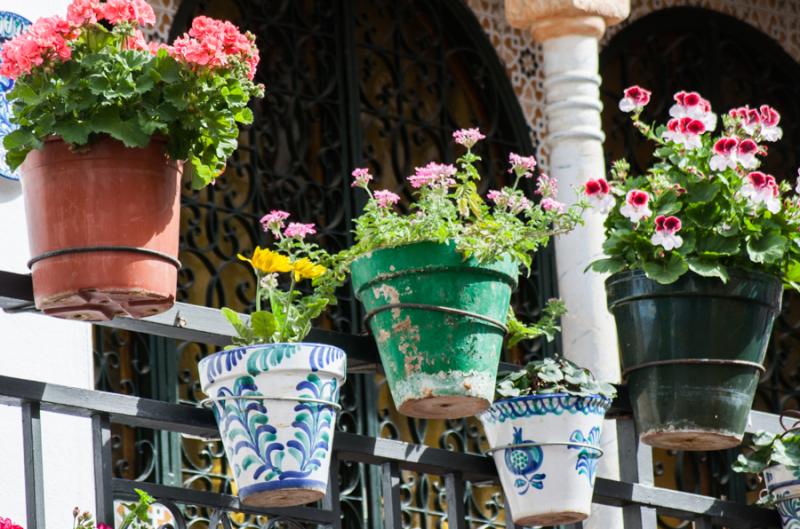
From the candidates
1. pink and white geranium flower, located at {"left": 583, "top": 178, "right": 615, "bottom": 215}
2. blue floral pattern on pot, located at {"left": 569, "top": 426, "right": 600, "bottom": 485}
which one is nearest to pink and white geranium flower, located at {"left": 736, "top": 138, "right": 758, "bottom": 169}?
pink and white geranium flower, located at {"left": 583, "top": 178, "right": 615, "bottom": 215}

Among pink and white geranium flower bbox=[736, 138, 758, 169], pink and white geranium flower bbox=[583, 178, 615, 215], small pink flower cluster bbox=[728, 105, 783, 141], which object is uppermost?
small pink flower cluster bbox=[728, 105, 783, 141]

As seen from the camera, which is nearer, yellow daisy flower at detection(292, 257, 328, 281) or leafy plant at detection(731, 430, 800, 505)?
yellow daisy flower at detection(292, 257, 328, 281)

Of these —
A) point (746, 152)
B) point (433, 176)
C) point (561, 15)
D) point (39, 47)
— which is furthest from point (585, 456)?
point (561, 15)

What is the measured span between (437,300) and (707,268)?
2.36ft

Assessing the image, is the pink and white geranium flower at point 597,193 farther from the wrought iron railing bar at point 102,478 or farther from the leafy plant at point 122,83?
the wrought iron railing bar at point 102,478

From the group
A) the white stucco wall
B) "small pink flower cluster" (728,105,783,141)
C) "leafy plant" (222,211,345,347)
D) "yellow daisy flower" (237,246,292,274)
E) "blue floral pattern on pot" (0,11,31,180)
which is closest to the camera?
"leafy plant" (222,211,345,347)

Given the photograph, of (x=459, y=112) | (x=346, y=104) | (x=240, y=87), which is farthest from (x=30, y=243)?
(x=459, y=112)

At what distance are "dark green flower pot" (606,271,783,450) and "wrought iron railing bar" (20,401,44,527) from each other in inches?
62.6

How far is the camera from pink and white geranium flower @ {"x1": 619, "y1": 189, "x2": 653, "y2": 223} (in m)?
5.00

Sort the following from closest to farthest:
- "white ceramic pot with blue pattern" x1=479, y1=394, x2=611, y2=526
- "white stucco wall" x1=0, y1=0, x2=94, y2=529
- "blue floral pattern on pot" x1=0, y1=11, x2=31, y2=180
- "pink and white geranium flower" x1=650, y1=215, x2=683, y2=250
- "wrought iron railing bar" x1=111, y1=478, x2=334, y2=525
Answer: "wrought iron railing bar" x1=111, y1=478, x2=334, y2=525 → "white ceramic pot with blue pattern" x1=479, y1=394, x2=611, y2=526 → "pink and white geranium flower" x1=650, y1=215, x2=683, y2=250 → "white stucco wall" x1=0, y1=0, x2=94, y2=529 → "blue floral pattern on pot" x1=0, y1=11, x2=31, y2=180

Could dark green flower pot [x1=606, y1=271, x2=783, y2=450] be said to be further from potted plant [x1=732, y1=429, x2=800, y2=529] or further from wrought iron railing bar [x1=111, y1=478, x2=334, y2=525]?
wrought iron railing bar [x1=111, y1=478, x2=334, y2=525]

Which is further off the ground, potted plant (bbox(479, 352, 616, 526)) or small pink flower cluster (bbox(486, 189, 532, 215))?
small pink flower cluster (bbox(486, 189, 532, 215))

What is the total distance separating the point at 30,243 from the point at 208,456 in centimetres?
358

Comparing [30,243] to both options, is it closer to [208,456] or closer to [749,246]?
[749,246]
